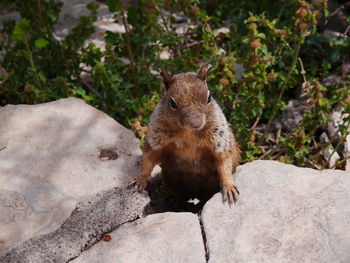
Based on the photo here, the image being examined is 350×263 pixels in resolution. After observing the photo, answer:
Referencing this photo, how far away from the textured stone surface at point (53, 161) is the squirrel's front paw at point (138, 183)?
0.30 ft

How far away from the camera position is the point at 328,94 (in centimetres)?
549

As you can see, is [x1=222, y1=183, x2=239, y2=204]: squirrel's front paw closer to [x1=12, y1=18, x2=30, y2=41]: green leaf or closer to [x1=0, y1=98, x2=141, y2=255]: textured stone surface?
[x1=0, y1=98, x2=141, y2=255]: textured stone surface

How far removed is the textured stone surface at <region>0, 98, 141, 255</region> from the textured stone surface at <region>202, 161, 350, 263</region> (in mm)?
923

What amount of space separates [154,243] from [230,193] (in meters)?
0.67

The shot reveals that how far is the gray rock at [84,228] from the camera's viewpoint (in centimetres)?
288

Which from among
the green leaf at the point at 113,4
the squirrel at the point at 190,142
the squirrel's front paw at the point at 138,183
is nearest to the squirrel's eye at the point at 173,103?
the squirrel at the point at 190,142

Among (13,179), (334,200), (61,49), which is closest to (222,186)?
(334,200)

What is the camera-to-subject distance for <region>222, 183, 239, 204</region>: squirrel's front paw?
3.21 meters

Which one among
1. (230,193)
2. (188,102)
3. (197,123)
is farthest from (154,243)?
(188,102)

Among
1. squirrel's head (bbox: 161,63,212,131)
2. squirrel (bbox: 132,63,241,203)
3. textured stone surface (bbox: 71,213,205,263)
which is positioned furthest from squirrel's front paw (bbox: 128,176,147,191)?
squirrel's head (bbox: 161,63,212,131)

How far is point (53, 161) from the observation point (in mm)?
3574

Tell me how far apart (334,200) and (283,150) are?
73.2 inches

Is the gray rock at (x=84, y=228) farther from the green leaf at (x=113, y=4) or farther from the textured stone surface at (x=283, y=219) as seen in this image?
the green leaf at (x=113, y=4)

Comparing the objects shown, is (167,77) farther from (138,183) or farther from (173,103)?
(138,183)
